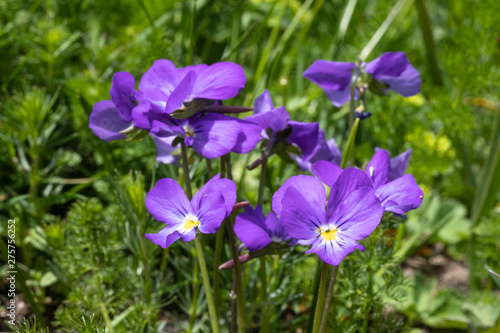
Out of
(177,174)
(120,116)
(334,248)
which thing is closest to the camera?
(334,248)

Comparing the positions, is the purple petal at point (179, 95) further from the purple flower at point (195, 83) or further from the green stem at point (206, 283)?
the green stem at point (206, 283)

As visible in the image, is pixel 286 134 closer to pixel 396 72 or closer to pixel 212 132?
pixel 212 132

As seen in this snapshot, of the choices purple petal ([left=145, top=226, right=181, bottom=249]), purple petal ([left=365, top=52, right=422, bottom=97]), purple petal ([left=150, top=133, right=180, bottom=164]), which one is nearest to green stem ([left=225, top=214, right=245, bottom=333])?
purple petal ([left=145, top=226, right=181, bottom=249])

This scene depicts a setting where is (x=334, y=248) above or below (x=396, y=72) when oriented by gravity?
below

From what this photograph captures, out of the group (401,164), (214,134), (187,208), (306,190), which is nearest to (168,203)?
(187,208)

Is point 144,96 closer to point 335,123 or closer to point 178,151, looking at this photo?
point 178,151

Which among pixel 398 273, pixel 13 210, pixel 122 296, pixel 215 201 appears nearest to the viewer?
pixel 215 201

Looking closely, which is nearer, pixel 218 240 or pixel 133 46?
pixel 218 240

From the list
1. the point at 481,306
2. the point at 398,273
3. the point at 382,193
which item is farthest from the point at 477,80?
the point at 382,193
